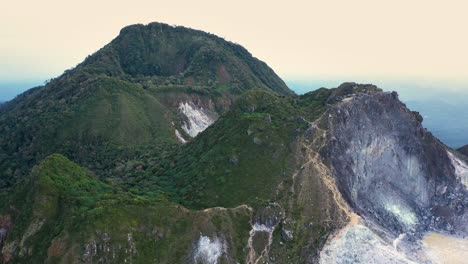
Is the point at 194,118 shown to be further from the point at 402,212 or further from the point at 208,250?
the point at 208,250

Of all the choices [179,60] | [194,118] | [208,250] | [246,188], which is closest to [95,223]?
[208,250]

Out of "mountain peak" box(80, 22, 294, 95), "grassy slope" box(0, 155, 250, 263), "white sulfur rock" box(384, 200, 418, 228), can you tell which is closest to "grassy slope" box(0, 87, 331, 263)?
"grassy slope" box(0, 155, 250, 263)

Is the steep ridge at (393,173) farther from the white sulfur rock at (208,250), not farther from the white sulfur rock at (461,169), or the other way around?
the white sulfur rock at (208,250)

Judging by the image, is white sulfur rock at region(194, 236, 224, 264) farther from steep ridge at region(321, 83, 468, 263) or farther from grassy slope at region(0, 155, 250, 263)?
steep ridge at region(321, 83, 468, 263)

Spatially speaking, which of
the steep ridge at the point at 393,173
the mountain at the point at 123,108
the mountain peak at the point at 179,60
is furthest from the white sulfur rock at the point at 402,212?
the mountain peak at the point at 179,60

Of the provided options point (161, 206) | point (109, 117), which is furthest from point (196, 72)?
point (161, 206)

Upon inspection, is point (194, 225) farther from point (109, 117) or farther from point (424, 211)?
point (109, 117)
